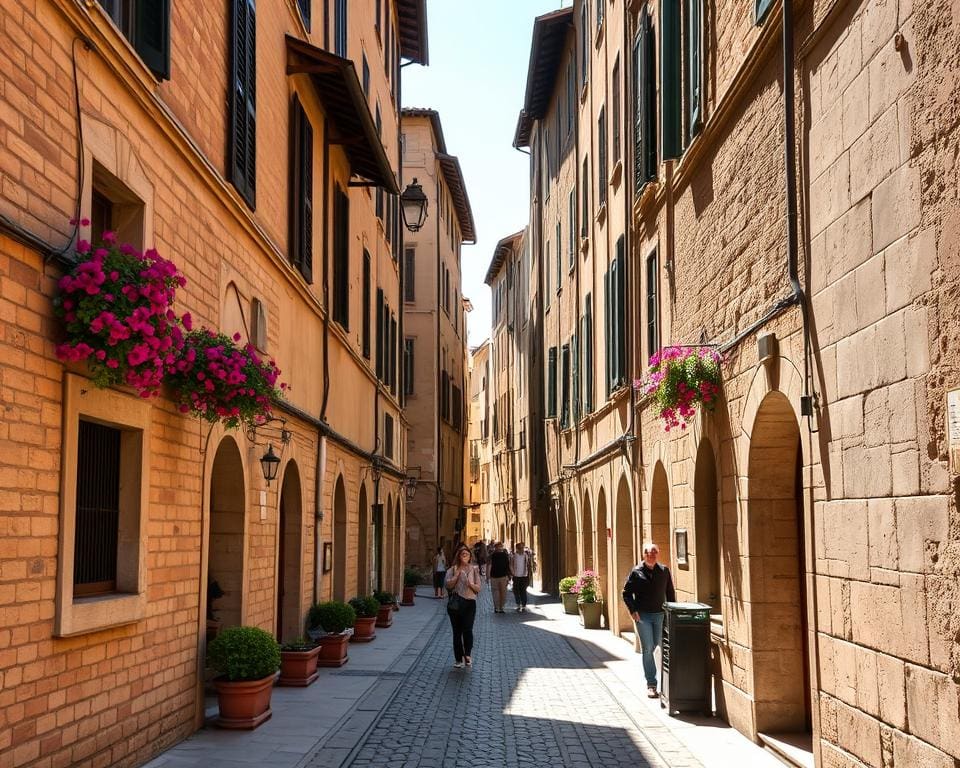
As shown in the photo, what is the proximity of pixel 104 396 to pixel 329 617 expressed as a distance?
845cm

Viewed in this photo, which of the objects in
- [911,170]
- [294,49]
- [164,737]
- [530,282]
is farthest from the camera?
[530,282]

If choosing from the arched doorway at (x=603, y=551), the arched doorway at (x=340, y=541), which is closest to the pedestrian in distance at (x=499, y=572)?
the arched doorway at (x=603, y=551)

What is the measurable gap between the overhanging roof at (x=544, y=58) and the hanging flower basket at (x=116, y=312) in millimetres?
23086

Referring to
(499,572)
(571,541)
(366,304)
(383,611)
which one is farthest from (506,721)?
(571,541)

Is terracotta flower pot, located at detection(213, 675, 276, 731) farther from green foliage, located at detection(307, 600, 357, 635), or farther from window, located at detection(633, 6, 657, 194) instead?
window, located at detection(633, 6, 657, 194)

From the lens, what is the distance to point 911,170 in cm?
605

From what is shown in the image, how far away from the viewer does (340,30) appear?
62.2 feet

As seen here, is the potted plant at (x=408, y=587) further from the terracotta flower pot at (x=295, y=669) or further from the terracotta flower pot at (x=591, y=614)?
the terracotta flower pot at (x=295, y=669)

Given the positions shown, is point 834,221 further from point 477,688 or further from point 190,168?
point 477,688

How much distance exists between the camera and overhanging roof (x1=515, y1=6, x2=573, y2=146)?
28266 millimetres

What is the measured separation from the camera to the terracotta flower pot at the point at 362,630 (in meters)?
18.3

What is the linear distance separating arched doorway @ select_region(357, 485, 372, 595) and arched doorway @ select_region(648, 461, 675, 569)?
8029 mm

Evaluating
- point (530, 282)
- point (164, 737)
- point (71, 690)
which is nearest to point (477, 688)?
point (164, 737)

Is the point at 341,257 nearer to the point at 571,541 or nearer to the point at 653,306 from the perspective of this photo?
the point at 653,306
